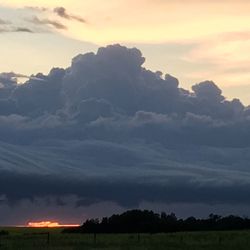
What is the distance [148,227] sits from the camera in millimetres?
112750

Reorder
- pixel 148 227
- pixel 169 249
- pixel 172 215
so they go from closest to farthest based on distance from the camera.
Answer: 1. pixel 169 249
2. pixel 148 227
3. pixel 172 215

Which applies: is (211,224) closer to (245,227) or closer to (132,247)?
(245,227)

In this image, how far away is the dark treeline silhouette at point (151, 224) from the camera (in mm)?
112031

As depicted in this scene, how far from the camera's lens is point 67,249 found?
58.2 metres

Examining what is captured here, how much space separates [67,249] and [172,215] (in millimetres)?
71956

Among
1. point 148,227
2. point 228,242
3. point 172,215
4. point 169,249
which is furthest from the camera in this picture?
point 172,215

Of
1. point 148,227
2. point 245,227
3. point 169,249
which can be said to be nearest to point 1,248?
point 169,249

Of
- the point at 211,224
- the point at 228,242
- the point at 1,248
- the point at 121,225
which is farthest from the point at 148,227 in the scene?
the point at 1,248

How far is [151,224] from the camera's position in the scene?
114 metres

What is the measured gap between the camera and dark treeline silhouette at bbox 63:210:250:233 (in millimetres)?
112031

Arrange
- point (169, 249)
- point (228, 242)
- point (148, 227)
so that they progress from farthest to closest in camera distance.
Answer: point (148, 227) → point (228, 242) → point (169, 249)

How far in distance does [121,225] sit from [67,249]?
190 feet

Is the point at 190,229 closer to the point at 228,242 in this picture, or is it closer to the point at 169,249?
the point at 228,242

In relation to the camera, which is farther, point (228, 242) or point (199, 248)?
point (228, 242)
